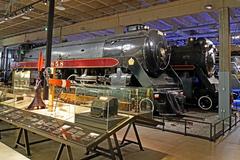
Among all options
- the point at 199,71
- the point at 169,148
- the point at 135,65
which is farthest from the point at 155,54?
the point at 169,148

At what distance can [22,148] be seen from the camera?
3.86 meters

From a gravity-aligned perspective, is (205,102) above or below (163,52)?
below

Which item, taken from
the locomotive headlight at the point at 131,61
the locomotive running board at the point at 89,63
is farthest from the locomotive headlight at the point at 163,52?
the locomotive running board at the point at 89,63

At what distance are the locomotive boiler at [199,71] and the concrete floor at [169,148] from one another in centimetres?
342

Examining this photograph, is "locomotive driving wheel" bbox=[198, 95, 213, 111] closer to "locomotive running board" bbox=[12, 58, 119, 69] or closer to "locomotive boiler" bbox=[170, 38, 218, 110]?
"locomotive boiler" bbox=[170, 38, 218, 110]

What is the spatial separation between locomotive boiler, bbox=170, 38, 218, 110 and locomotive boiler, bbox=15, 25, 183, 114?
1.20 meters

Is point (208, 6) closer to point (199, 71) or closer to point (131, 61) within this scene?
point (199, 71)

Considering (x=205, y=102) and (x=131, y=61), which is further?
(x=205, y=102)

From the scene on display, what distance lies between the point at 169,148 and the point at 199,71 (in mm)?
5103

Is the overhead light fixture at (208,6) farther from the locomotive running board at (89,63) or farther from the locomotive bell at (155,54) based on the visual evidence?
the locomotive running board at (89,63)

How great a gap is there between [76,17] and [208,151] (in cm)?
941

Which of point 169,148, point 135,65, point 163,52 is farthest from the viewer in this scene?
point 163,52

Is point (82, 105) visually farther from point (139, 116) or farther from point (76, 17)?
point (76, 17)

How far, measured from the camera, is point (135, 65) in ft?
21.1
